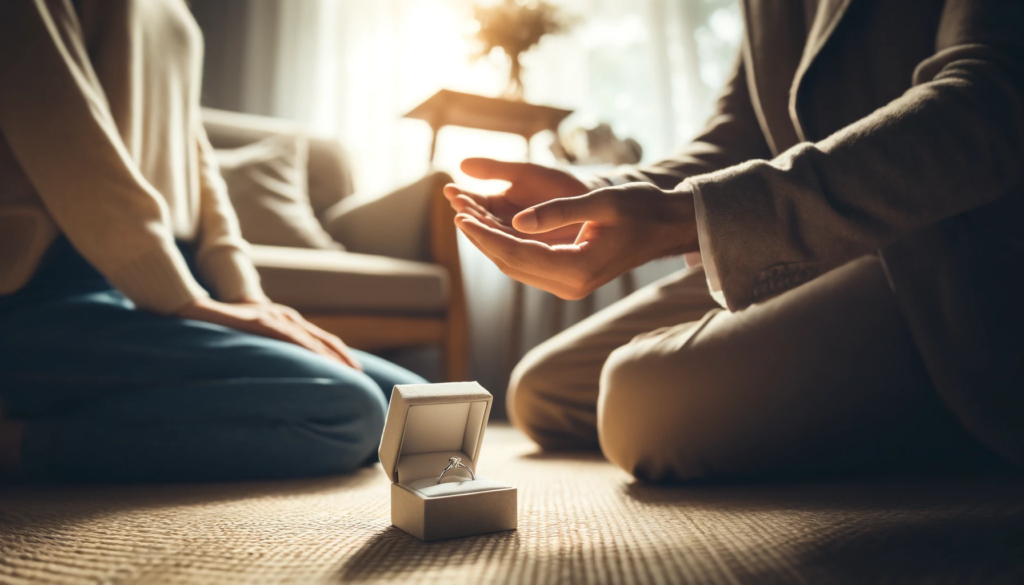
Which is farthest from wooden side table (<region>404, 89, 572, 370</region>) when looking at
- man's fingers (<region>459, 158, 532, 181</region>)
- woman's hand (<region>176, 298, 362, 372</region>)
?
man's fingers (<region>459, 158, 532, 181</region>)

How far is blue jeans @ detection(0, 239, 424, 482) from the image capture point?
2.59 ft

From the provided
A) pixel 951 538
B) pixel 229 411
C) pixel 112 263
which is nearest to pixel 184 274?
pixel 112 263

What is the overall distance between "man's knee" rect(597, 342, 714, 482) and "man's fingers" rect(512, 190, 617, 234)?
0.90 feet

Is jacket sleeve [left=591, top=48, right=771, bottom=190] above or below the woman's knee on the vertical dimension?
above

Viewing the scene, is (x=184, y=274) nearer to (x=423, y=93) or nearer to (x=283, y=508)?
(x=283, y=508)

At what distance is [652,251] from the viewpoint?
0.58 meters

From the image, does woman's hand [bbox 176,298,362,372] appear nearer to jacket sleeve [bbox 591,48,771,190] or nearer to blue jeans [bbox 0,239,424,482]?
blue jeans [bbox 0,239,424,482]

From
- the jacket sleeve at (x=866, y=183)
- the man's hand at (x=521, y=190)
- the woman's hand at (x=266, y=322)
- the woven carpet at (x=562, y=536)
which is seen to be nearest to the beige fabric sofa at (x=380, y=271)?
the woman's hand at (x=266, y=322)

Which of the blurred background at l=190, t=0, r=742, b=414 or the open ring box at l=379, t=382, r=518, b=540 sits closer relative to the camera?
the open ring box at l=379, t=382, r=518, b=540

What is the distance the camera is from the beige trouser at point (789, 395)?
0.71m

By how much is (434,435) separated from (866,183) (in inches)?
15.9

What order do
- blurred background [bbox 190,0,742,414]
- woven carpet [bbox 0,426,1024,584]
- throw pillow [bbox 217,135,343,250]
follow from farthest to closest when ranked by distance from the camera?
blurred background [bbox 190,0,742,414] < throw pillow [bbox 217,135,343,250] < woven carpet [bbox 0,426,1024,584]

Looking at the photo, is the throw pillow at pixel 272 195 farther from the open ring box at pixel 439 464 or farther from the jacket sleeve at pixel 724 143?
the open ring box at pixel 439 464

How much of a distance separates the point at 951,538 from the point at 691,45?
7.88ft
